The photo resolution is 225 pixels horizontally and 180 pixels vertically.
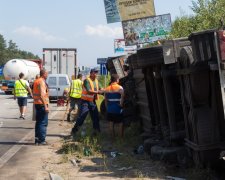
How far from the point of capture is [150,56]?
8.27 metres

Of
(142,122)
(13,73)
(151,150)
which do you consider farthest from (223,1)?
(13,73)

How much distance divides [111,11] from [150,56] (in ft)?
27.8

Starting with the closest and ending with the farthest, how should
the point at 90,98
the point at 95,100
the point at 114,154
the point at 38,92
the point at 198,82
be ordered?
the point at 198,82 → the point at 114,154 → the point at 38,92 → the point at 90,98 → the point at 95,100

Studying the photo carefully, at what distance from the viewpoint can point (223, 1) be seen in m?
19.7

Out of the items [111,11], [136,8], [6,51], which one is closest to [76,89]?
[111,11]

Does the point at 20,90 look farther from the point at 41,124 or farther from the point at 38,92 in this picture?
the point at 41,124

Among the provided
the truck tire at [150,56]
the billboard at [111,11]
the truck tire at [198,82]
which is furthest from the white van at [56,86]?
the truck tire at [198,82]

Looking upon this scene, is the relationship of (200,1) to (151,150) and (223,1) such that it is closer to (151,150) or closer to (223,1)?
(223,1)

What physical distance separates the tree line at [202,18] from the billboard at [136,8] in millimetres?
4190

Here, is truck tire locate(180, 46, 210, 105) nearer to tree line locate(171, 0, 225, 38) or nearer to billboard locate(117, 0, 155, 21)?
billboard locate(117, 0, 155, 21)

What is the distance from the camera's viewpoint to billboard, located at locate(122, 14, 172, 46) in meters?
16.1

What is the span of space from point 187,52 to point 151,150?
78.6 inches

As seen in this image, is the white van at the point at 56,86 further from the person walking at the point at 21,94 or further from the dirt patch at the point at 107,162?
the dirt patch at the point at 107,162

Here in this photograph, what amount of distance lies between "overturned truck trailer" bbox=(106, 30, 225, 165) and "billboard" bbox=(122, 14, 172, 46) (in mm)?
6899
